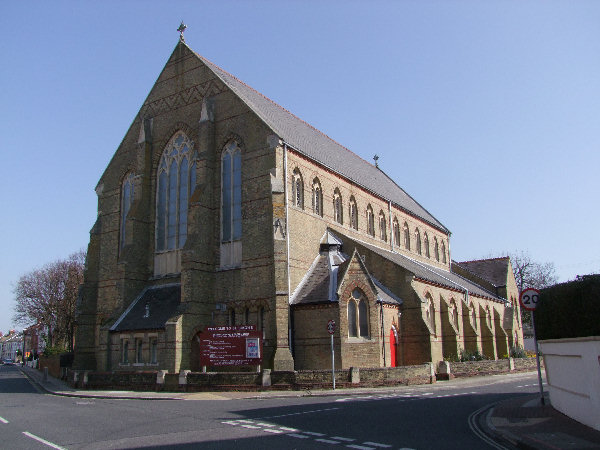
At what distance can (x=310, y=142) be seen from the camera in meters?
33.1

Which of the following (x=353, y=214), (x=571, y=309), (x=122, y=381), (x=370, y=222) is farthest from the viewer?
(x=370, y=222)

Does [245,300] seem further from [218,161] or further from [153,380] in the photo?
[218,161]

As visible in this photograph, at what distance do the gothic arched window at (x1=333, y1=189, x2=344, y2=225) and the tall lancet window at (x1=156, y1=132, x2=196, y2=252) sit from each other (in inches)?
340

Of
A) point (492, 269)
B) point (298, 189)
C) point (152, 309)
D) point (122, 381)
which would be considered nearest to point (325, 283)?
point (298, 189)

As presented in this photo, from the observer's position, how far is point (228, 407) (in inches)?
635

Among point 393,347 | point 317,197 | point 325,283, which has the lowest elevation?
point 393,347

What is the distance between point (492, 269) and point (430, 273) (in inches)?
623

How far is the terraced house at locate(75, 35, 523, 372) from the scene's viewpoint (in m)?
24.7

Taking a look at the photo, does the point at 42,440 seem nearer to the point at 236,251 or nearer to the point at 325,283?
the point at 325,283

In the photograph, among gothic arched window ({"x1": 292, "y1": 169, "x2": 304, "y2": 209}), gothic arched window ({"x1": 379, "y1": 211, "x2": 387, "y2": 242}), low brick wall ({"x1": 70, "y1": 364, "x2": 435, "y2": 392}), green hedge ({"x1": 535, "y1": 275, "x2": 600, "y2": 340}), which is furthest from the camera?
gothic arched window ({"x1": 379, "y1": 211, "x2": 387, "y2": 242})

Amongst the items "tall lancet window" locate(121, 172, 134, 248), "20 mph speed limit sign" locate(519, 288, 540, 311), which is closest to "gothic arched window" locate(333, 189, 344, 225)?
"tall lancet window" locate(121, 172, 134, 248)

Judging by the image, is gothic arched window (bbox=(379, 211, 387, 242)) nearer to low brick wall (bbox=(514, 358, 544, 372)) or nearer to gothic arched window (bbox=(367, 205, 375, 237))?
gothic arched window (bbox=(367, 205, 375, 237))

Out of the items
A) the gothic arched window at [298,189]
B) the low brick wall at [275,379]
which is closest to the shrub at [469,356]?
the low brick wall at [275,379]

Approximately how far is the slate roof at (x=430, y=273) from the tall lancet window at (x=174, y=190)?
9761 mm
